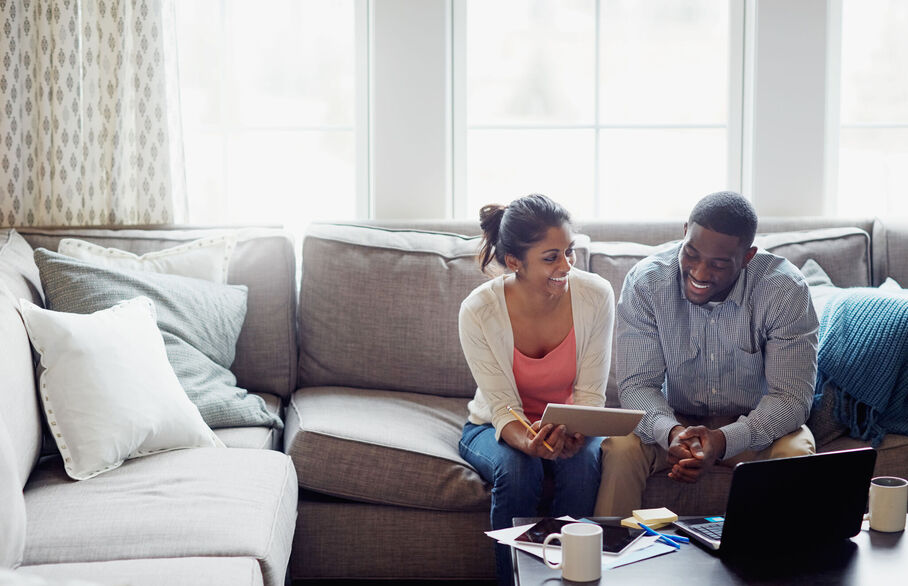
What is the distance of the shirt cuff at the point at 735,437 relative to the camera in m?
2.07

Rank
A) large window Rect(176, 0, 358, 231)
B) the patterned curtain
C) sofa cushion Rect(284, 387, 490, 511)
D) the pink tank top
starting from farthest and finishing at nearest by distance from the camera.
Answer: large window Rect(176, 0, 358, 231), the patterned curtain, the pink tank top, sofa cushion Rect(284, 387, 490, 511)

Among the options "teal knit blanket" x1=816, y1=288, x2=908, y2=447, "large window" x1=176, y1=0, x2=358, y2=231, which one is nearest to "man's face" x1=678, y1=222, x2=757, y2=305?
"teal knit blanket" x1=816, y1=288, x2=908, y2=447

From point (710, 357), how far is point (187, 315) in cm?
136

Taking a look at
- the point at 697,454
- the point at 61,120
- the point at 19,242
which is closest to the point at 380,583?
the point at 697,454

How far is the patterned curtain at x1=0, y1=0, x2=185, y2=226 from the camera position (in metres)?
2.86

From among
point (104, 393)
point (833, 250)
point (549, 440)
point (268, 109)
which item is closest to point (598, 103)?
point (833, 250)

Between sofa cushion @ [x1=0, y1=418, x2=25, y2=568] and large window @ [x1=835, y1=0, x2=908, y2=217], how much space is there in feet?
9.38

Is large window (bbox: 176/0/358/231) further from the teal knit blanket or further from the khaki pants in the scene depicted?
the teal knit blanket

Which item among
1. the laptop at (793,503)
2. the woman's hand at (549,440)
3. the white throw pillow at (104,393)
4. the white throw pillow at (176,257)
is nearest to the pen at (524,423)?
the woman's hand at (549,440)

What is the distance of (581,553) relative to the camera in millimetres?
1383

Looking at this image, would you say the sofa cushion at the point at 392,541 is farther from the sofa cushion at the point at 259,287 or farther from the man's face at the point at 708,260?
the man's face at the point at 708,260

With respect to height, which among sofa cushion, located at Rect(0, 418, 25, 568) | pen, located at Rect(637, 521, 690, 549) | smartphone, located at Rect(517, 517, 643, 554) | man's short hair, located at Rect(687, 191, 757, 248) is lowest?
pen, located at Rect(637, 521, 690, 549)

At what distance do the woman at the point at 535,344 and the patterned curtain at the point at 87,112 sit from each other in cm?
128

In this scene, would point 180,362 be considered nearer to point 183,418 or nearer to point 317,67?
point 183,418
